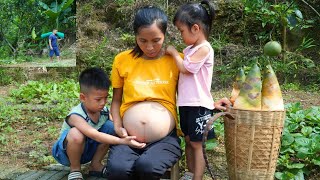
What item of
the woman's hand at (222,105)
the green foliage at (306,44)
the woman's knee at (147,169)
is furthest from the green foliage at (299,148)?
the green foliage at (306,44)

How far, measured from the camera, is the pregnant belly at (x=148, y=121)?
2.57 meters

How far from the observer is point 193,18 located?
101 inches

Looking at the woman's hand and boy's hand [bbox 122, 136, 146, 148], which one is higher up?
the woman's hand

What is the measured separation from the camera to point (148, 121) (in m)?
2.56

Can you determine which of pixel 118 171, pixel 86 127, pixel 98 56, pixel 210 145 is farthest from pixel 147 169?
pixel 98 56

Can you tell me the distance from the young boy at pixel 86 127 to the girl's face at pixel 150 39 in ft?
1.24

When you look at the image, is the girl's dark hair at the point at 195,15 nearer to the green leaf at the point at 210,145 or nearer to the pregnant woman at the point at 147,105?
the pregnant woman at the point at 147,105

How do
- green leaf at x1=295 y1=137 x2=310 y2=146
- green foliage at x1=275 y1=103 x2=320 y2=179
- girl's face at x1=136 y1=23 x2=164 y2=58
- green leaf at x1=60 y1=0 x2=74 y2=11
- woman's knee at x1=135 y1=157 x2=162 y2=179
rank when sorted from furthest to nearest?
1. green leaf at x1=60 y1=0 x2=74 y2=11
2. green leaf at x1=295 y1=137 x2=310 y2=146
3. green foliage at x1=275 y1=103 x2=320 y2=179
4. girl's face at x1=136 y1=23 x2=164 y2=58
5. woman's knee at x1=135 y1=157 x2=162 y2=179

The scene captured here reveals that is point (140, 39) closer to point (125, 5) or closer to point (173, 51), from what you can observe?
point (173, 51)

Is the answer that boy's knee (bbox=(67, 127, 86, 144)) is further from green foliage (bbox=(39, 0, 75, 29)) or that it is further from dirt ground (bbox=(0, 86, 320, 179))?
green foliage (bbox=(39, 0, 75, 29))

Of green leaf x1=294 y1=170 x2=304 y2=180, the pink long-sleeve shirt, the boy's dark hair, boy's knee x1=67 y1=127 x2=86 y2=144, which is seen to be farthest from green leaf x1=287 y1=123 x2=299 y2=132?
boy's knee x1=67 y1=127 x2=86 y2=144

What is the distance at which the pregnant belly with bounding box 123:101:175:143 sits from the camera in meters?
2.57

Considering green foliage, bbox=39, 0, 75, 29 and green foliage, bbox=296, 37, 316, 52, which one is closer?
green foliage, bbox=296, 37, 316, 52

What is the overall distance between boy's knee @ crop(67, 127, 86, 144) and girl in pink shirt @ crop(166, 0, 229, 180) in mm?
647
